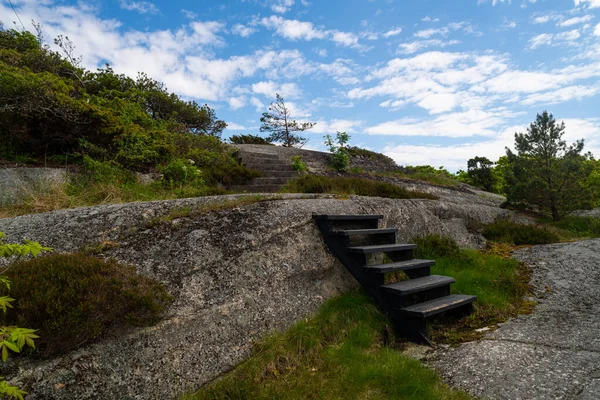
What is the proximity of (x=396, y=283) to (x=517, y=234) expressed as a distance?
18.3 ft

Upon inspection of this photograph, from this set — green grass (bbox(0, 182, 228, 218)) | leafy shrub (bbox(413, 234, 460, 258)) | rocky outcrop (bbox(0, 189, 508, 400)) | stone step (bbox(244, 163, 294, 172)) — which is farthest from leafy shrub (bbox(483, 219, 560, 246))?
green grass (bbox(0, 182, 228, 218))

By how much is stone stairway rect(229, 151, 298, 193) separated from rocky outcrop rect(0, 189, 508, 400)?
3641mm

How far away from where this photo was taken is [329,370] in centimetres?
348

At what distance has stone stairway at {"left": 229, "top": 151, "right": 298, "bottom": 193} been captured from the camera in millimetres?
9326

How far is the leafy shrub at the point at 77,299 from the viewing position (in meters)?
2.70

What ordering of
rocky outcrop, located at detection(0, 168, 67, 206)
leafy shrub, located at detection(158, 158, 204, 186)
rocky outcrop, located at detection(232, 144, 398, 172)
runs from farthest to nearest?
rocky outcrop, located at detection(232, 144, 398, 172), leafy shrub, located at detection(158, 158, 204, 186), rocky outcrop, located at detection(0, 168, 67, 206)

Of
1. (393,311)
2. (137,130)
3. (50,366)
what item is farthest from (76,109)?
(393,311)

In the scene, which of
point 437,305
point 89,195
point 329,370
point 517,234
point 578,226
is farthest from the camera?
point 578,226

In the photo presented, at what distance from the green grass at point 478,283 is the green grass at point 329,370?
3.62ft

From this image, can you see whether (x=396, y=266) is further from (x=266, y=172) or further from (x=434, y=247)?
(x=266, y=172)

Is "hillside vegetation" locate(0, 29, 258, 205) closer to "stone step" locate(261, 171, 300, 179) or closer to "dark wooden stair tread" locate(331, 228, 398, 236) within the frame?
"stone step" locate(261, 171, 300, 179)

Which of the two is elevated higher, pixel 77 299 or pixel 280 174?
pixel 280 174

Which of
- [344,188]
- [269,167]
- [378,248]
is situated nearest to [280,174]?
[269,167]

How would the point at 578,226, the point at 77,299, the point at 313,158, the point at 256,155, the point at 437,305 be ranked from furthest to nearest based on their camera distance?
the point at 313,158 < the point at 256,155 < the point at 578,226 < the point at 437,305 < the point at 77,299
